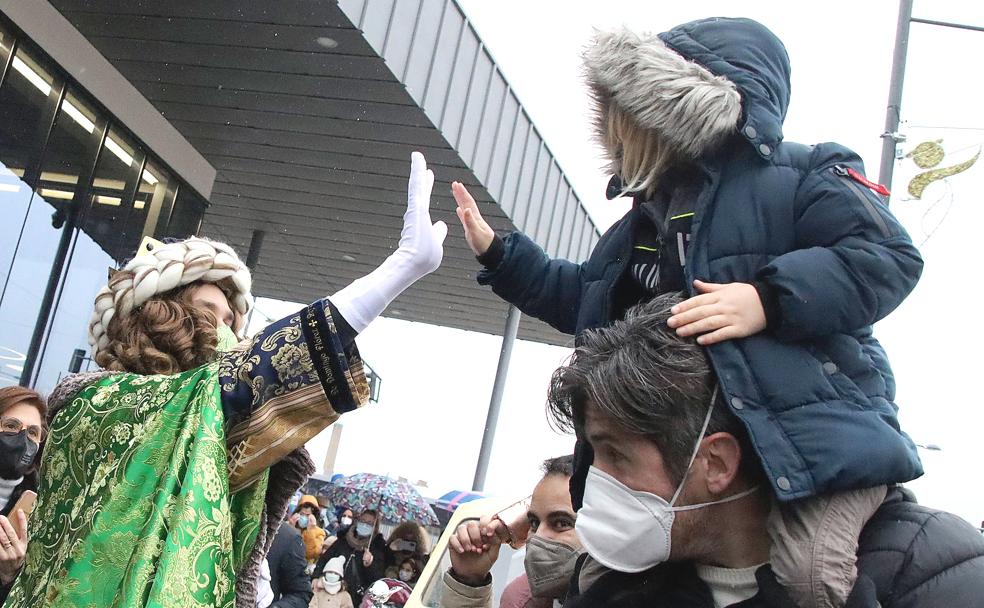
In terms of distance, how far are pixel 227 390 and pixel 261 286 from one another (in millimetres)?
17995

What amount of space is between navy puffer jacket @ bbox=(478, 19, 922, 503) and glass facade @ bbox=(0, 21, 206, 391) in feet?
27.9

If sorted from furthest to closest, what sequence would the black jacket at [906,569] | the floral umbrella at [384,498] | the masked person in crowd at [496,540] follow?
1. the floral umbrella at [384,498]
2. the masked person in crowd at [496,540]
3. the black jacket at [906,569]

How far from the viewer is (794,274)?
1.85 meters

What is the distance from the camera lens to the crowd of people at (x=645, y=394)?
5.78 ft

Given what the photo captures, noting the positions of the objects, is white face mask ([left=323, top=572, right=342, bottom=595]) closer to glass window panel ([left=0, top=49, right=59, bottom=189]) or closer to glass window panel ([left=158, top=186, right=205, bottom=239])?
glass window panel ([left=0, top=49, right=59, bottom=189])

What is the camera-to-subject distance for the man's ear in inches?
72.6

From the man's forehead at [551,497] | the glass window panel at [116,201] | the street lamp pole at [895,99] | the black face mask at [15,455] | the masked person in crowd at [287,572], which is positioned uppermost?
the street lamp pole at [895,99]

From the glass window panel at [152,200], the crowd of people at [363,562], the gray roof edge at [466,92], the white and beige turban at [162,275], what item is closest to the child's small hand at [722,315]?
the white and beige turban at [162,275]

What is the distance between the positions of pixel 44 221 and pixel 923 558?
9.83m

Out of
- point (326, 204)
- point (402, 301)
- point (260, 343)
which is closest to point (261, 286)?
point (402, 301)

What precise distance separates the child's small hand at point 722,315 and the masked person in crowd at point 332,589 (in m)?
7.31

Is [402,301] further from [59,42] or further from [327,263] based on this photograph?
[59,42]

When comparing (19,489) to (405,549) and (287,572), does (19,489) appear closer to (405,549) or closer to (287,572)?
(287,572)

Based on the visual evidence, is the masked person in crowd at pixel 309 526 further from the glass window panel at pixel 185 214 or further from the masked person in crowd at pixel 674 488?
the masked person in crowd at pixel 674 488
